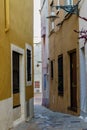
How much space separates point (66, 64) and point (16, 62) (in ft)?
13.2

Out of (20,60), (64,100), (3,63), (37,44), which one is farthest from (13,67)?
(37,44)

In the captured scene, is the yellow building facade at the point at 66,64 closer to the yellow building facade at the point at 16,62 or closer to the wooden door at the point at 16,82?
the yellow building facade at the point at 16,62

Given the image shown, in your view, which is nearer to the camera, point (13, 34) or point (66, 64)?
point (13, 34)

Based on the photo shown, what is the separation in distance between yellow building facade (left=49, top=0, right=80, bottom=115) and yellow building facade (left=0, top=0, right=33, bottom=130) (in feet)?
4.98

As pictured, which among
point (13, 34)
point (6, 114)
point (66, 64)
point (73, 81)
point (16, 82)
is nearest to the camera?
point (6, 114)

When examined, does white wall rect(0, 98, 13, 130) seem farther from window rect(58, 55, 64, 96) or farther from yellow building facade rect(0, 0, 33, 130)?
window rect(58, 55, 64, 96)

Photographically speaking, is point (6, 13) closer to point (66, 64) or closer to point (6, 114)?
point (6, 114)

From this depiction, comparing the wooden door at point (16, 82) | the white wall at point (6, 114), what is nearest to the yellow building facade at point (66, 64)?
the wooden door at point (16, 82)

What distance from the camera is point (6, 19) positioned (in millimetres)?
11109

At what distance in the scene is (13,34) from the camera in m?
12.1

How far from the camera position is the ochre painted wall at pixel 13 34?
35.1 ft

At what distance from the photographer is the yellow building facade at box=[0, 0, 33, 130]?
10.8 m

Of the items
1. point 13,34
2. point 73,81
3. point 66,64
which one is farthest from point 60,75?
point 13,34

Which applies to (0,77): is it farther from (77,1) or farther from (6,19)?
(77,1)
